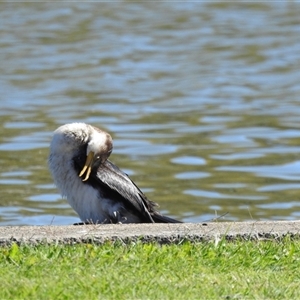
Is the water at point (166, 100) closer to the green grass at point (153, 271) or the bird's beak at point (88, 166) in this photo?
the bird's beak at point (88, 166)

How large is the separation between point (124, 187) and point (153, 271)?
2.14 metres

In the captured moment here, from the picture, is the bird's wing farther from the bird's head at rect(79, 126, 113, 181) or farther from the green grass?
the green grass

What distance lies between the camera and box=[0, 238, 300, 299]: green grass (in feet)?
18.2

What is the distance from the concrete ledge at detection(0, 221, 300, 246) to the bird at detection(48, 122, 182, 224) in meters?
1.13

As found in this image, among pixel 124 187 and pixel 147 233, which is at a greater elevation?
pixel 147 233

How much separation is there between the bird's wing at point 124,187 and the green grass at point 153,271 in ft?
4.67

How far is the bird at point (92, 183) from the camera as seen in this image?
808 centimetres

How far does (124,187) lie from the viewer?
8055mm

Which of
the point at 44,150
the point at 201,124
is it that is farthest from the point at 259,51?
the point at 44,150

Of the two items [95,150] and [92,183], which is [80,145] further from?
[92,183]

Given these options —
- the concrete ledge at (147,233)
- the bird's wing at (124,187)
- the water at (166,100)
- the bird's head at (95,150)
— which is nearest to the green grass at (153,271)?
the concrete ledge at (147,233)

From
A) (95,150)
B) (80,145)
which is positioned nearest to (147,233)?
(95,150)

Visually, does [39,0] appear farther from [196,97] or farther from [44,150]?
[44,150]

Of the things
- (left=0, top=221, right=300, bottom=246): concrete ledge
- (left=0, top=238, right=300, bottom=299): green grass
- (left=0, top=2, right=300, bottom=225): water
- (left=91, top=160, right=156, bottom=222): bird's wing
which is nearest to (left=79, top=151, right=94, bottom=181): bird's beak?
(left=91, top=160, right=156, bottom=222): bird's wing
